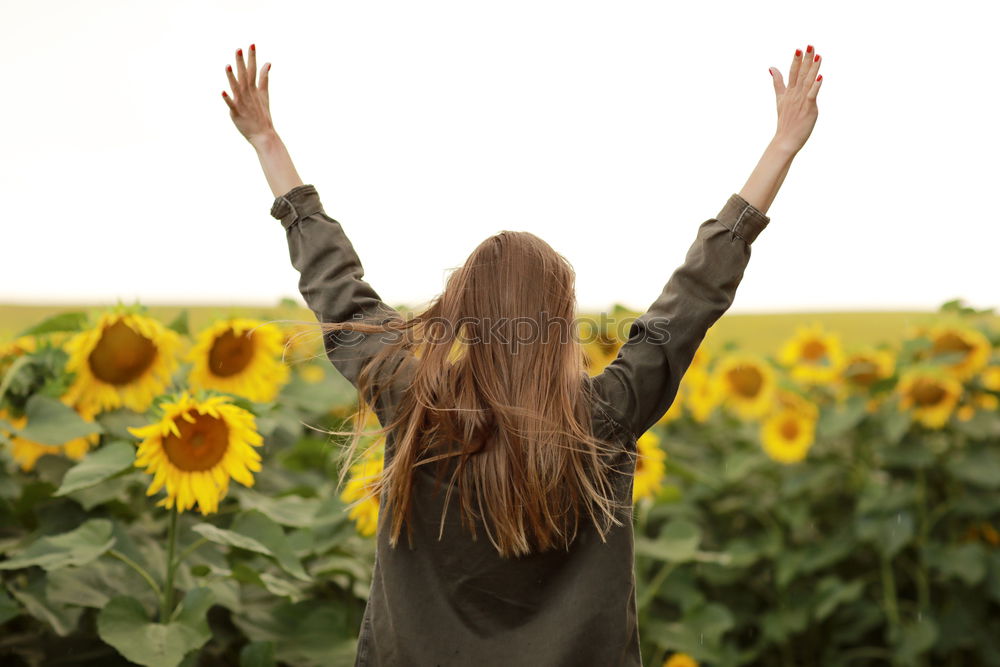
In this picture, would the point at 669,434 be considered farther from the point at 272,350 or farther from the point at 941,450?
the point at 272,350

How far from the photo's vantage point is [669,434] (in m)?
4.12

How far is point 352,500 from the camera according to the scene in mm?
2426

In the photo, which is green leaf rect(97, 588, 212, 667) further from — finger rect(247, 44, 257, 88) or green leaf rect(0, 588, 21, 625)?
finger rect(247, 44, 257, 88)

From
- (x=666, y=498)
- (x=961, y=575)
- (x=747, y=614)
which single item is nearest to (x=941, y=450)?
(x=961, y=575)

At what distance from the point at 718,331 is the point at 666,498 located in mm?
1798

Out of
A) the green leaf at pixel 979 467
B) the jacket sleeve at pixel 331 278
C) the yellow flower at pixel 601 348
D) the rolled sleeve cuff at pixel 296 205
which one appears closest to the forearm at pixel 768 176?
the jacket sleeve at pixel 331 278

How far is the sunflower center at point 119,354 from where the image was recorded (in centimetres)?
230

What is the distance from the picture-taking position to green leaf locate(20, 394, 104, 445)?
6.88 ft

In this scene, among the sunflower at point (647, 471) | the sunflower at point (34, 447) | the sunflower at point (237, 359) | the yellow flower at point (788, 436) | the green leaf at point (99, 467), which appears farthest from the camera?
the yellow flower at point (788, 436)

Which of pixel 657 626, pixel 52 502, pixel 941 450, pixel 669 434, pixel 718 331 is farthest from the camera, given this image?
pixel 718 331

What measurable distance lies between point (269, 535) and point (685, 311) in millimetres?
1082

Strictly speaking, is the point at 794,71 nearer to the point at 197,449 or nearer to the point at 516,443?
the point at 516,443

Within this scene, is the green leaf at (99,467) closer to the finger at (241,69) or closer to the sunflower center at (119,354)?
the sunflower center at (119,354)

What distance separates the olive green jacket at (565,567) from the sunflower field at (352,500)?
22 cm
